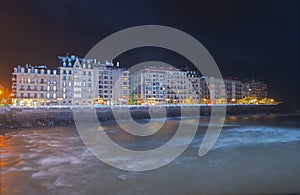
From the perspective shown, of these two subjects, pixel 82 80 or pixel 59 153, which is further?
pixel 82 80

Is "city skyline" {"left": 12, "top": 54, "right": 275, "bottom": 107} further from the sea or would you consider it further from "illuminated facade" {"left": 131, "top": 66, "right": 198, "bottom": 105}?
the sea

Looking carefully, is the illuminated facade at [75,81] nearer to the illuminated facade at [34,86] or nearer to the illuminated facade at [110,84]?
the illuminated facade at [34,86]

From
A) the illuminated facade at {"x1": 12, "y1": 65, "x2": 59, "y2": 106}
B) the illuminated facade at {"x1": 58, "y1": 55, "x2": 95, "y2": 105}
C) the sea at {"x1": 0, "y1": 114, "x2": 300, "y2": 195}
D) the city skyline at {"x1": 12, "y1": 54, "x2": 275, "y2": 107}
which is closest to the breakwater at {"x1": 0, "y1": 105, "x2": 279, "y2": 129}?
the sea at {"x1": 0, "y1": 114, "x2": 300, "y2": 195}

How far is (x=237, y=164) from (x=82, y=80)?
69441 millimetres

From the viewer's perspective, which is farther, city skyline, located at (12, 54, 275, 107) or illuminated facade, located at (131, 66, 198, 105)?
illuminated facade, located at (131, 66, 198, 105)

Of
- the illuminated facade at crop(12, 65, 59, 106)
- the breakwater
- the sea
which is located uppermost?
the illuminated facade at crop(12, 65, 59, 106)

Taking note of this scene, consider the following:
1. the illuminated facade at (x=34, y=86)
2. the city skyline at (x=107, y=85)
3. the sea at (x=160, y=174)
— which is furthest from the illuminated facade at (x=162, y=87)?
the sea at (x=160, y=174)

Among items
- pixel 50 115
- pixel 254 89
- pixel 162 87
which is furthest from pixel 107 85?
pixel 254 89

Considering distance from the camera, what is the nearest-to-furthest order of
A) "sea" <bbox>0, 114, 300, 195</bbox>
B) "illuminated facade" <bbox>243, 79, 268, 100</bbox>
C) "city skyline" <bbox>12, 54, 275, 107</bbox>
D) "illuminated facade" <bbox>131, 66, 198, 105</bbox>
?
"sea" <bbox>0, 114, 300, 195</bbox>
"city skyline" <bbox>12, 54, 275, 107</bbox>
"illuminated facade" <bbox>131, 66, 198, 105</bbox>
"illuminated facade" <bbox>243, 79, 268, 100</bbox>

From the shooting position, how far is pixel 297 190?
33.8 feet

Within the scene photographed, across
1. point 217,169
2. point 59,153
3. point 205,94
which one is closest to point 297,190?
point 217,169

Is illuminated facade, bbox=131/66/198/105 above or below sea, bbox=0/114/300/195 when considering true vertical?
above

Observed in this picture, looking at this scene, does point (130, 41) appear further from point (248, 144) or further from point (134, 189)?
point (134, 189)

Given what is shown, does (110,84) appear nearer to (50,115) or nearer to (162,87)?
(162,87)
